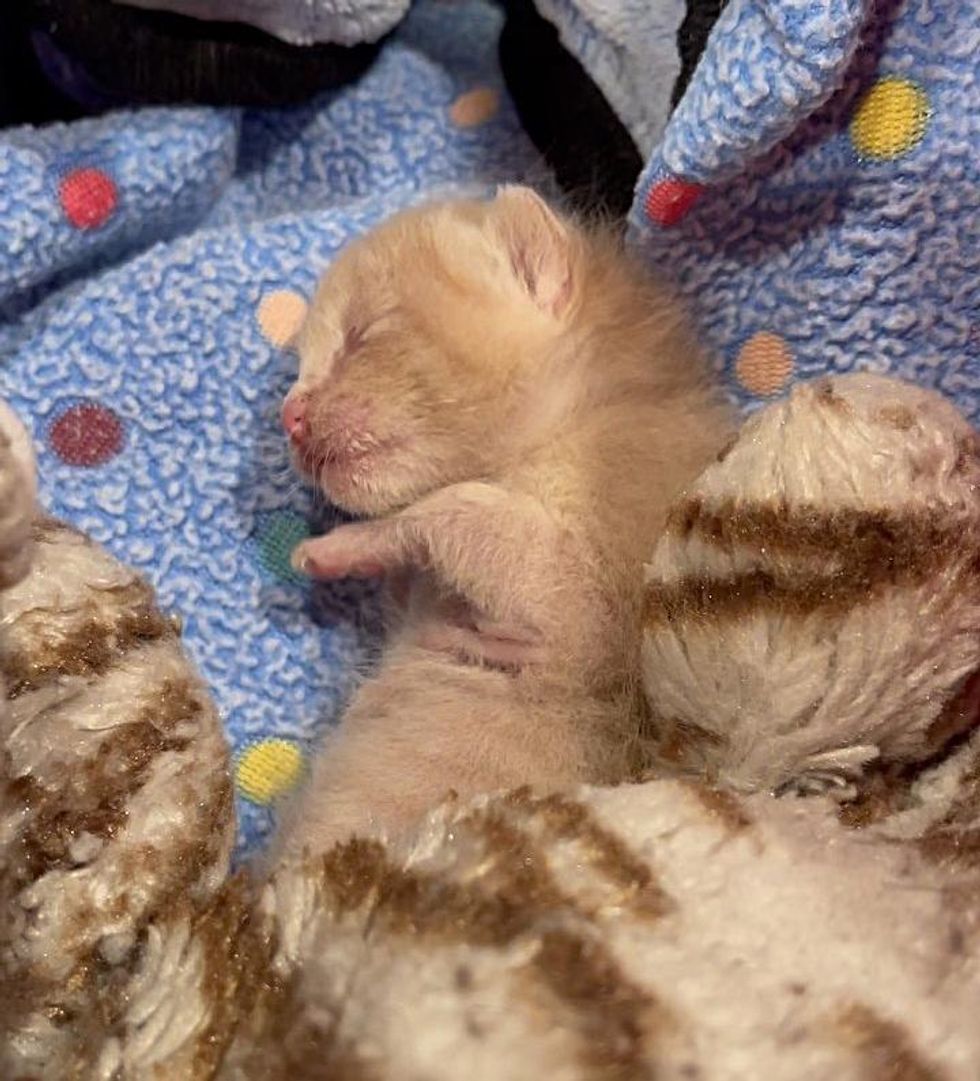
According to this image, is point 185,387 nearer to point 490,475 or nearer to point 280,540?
point 280,540

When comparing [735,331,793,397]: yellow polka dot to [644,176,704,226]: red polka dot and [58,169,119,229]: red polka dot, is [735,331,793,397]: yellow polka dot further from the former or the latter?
[58,169,119,229]: red polka dot

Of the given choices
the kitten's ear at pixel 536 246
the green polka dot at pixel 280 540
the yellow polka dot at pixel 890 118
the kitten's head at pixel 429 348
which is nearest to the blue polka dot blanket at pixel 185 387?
the green polka dot at pixel 280 540

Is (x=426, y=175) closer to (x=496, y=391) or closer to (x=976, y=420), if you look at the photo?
(x=496, y=391)

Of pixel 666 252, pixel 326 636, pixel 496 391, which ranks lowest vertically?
pixel 326 636

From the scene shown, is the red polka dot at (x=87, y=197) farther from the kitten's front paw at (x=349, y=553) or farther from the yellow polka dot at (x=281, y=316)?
the kitten's front paw at (x=349, y=553)

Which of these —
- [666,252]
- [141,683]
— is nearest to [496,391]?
[666,252]

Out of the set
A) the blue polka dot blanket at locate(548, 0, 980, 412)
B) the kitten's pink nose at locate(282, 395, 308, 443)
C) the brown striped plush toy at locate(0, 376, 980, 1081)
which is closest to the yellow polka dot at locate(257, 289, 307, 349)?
the kitten's pink nose at locate(282, 395, 308, 443)

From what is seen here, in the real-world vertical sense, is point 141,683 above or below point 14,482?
below

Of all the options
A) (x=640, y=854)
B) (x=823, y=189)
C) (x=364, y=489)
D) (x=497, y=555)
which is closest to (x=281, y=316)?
(x=364, y=489)
